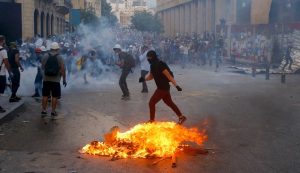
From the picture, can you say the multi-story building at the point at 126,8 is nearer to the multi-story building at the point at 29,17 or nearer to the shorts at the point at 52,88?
the multi-story building at the point at 29,17

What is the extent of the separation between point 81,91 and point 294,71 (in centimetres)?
1252

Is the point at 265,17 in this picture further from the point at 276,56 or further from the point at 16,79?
the point at 16,79

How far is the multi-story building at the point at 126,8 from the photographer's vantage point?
138625mm

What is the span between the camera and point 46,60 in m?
10.0

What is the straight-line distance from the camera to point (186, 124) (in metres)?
9.23

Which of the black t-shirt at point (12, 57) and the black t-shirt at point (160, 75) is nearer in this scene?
the black t-shirt at point (160, 75)

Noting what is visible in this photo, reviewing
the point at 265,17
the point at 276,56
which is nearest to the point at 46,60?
the point at 276,56

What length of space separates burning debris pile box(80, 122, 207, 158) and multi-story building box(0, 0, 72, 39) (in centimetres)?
1802

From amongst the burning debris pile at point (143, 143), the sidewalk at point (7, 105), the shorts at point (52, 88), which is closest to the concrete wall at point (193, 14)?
the sidewalk at point (7, 105)

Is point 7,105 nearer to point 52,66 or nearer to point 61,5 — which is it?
point 52,66

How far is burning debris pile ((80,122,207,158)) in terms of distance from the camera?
21.6 feet

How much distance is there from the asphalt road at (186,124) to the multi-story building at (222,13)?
45.2ft

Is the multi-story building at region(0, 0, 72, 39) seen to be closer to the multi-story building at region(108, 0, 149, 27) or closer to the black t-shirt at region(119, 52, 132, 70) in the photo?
the black t-shirt at region(119, 52, 132, 70)

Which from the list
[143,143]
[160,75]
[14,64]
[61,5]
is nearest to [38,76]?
[14,64]
